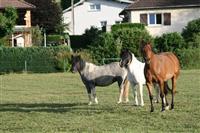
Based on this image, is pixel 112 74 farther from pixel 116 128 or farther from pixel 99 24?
pixel 99 24

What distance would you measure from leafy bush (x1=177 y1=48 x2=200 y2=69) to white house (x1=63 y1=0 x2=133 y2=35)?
39608 millimetres

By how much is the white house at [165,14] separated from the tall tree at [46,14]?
19.4 metres

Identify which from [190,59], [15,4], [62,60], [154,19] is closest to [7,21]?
[15,4]

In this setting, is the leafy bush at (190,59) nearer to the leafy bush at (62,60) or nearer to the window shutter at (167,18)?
the leafy bush at (62,60)

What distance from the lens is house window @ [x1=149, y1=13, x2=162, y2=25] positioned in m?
61.3

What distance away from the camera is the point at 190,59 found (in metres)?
48.2

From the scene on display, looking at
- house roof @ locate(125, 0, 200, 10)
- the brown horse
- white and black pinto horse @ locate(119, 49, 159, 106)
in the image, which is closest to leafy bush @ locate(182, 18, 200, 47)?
house roof @ locate(125, 0, 200, 10)

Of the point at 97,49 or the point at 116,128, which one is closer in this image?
the point at 116,128

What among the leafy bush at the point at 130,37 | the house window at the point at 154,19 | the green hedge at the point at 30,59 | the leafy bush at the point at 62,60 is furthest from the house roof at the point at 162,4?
the leafy bush at the point at 62,60

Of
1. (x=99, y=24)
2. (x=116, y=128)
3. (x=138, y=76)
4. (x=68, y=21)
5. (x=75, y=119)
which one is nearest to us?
(x=116, y=128)

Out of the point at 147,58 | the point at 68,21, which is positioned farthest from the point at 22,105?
the point at 68,21

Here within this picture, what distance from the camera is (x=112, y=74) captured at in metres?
19.3

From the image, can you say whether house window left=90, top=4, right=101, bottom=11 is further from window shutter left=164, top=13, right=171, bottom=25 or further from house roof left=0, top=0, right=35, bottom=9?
window shutter left=164, top=13, right=171, bottom=25

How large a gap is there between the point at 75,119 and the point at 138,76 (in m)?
3.08
